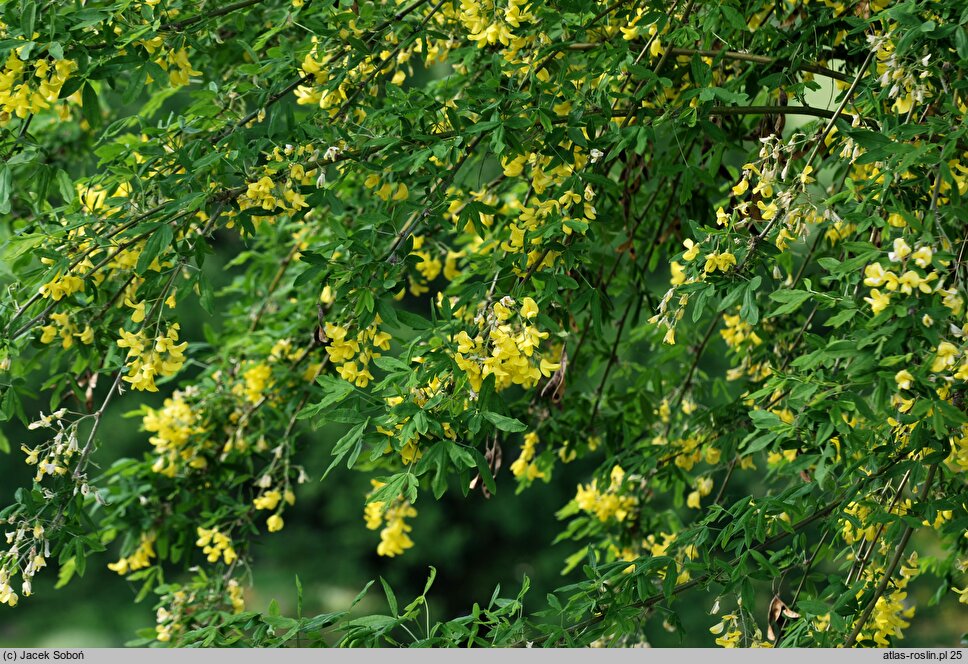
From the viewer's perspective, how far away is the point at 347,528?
7.57 meters

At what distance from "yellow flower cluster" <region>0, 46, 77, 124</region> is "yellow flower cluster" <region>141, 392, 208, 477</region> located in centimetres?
101

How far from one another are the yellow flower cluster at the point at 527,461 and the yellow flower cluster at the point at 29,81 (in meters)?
1.25

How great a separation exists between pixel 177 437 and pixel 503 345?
50.3 inches

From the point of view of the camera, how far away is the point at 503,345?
155 centimetres

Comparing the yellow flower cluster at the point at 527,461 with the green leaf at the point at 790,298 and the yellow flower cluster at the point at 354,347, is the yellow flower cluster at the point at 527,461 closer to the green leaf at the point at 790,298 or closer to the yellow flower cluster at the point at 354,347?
the yellow flower cluster at the point at 354,347

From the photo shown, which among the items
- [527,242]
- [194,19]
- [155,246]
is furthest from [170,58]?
[527,242]

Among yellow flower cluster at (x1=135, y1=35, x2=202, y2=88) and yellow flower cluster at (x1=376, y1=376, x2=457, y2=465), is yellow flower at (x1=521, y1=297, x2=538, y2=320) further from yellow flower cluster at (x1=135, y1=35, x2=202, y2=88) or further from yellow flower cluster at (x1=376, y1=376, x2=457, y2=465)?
yellow flower cluster at (x1=135, y1=35, x2=202, y2=88)

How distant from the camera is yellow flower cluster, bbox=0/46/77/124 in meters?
1.64

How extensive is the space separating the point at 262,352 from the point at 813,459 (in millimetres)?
1379

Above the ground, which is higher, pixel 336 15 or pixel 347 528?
pixel 336 15

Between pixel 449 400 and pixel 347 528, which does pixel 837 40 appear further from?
pixel 347 528

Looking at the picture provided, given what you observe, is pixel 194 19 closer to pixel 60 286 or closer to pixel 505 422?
pixel 60 286

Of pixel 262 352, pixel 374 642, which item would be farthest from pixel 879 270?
pixel 262 352

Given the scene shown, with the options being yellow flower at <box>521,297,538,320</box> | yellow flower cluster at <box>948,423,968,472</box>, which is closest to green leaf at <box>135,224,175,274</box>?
yellow flower at <box>521,297,538,320</box>
